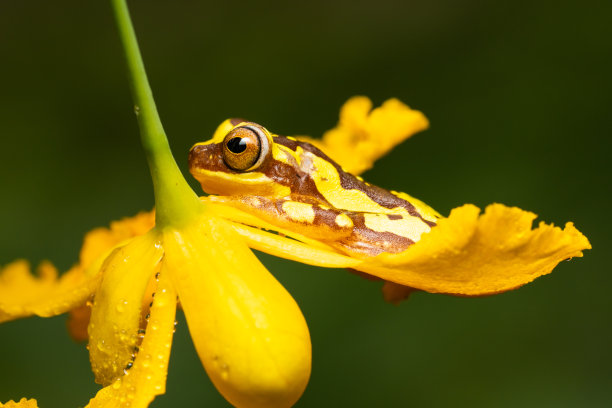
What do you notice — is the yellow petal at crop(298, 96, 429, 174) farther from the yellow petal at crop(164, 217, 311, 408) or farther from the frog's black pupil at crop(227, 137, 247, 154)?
the yellow petal at crop(164, 217, 311, 408)

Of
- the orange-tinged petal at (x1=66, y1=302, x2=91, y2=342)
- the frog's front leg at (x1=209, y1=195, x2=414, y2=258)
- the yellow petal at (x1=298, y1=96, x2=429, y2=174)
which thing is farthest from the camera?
the yellow petal at (x1=298, y1=96, x2=429, y2=174)

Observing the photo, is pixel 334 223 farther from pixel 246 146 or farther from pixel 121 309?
pixel 121 309

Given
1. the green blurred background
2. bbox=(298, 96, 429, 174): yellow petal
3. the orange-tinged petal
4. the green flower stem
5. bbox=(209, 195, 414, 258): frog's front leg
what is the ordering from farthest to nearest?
the green blurred background, bbox=(298, 96, 429, 174): yellow petal, the orange-tinged petal, bbox=(209, 195, 414, 258): frog's front leg, the green flower stem

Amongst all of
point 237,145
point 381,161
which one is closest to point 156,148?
point 237,145

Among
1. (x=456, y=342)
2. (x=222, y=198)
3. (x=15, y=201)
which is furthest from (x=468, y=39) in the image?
(x=222, y=198)

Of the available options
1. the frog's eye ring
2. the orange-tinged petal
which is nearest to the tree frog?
the frog's eye ring

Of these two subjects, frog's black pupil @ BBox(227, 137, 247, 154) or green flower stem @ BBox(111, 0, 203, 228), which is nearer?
green flower stem @ BBox(111, 0, 203, 228)
